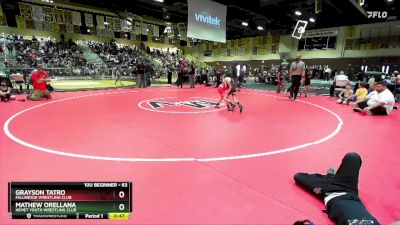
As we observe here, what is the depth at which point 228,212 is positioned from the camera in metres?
2.40

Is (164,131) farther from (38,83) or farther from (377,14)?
(377,14)

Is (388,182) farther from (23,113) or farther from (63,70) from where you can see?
(63,70)

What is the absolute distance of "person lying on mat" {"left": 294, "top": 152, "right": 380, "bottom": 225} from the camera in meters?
2.15

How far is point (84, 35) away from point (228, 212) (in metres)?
33.3

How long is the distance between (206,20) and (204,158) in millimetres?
12245

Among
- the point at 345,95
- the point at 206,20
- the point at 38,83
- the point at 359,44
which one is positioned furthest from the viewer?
the point at 359,44

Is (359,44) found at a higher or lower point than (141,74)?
higher

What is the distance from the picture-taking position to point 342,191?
8.23 feet

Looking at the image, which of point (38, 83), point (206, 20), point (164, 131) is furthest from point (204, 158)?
point (206, 20)

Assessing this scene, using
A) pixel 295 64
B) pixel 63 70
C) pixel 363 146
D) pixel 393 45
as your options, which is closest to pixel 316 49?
pixel 393 45

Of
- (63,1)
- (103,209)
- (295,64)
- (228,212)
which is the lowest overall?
(228,212)

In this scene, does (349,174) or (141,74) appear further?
(141,74)
